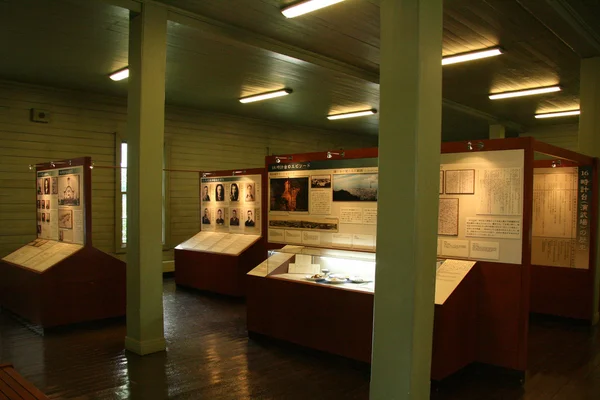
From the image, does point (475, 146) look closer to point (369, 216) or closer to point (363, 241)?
point (369, 216)

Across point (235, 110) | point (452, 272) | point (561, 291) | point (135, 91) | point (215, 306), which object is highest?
point (235, 110)

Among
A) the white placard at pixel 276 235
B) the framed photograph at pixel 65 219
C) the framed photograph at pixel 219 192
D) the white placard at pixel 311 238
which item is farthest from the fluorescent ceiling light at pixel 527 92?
the framed photograph at pixel 65 219

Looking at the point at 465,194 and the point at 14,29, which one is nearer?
the point at 465,194

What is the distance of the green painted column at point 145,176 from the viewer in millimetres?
5605

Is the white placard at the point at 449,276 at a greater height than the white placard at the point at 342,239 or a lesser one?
lesser

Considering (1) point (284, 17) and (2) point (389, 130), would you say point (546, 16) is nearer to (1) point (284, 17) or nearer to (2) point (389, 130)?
(1) point (284, 17)

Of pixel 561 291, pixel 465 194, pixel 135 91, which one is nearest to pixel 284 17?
pixel 135 91

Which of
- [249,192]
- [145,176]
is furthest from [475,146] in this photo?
[249,192]

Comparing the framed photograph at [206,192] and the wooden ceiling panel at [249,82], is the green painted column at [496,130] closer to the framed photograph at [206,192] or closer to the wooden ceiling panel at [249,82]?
the wooden ceiling panel at [249,82]

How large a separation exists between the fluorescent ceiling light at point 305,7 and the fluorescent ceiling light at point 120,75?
3.81 meters

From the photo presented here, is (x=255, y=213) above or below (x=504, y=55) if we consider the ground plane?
below

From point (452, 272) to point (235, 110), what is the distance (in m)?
8.70

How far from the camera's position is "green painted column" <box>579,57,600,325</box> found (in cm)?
750

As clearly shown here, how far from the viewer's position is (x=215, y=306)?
8445 millimetres
